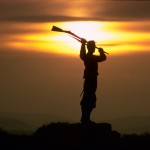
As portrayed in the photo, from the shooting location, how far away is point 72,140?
113 ft

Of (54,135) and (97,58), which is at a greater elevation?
(97,58)

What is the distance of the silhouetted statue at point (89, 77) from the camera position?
33.9 m

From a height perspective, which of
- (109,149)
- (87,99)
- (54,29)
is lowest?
(109,149)

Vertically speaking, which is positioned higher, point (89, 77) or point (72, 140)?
point (89, 77)

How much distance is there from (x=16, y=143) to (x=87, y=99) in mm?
3802

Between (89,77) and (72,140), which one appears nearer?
(89,77)

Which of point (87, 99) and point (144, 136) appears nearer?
point (87, 99)

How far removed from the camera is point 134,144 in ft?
118

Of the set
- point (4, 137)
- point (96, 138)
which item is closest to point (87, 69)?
point (96, 138)

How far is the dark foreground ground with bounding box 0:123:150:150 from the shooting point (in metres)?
33.8

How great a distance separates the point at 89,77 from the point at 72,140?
2.87m

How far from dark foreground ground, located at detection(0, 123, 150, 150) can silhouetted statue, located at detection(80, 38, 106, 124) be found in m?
0.72

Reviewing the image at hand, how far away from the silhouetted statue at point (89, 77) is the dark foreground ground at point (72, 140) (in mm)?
720

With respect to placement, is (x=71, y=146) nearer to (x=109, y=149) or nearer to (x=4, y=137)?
(x=109, y=149)
